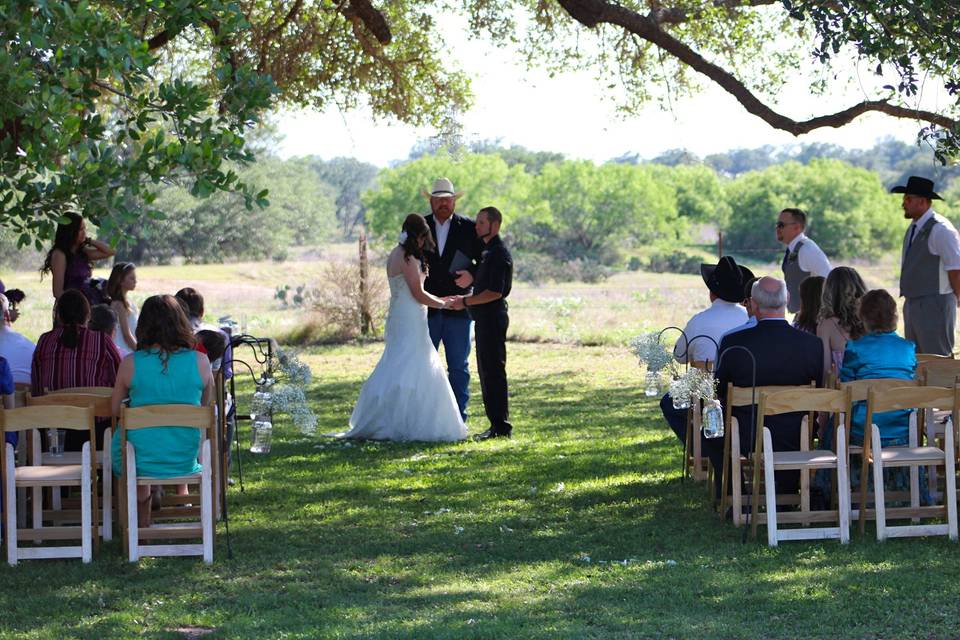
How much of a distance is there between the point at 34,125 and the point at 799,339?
4186 mm

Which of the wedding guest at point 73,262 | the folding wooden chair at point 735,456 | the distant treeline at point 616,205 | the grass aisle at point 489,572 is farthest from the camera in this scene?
the distant treeline at point 616,205

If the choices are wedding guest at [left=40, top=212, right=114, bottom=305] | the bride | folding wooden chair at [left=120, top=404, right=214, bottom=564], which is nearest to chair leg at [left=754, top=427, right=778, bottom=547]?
folding wooden chair at [left=120, top=404, right=214, bottom=564]

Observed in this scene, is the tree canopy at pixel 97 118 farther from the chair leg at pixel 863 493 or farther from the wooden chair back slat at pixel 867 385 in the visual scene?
the chair leg at pixel 863 493

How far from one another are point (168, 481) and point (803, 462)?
10.8 feet

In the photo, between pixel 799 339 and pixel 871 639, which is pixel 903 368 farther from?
pixel 871 639

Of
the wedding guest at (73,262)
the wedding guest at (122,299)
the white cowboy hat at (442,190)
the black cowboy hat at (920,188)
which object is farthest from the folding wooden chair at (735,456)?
the wedding guest at (73,262)

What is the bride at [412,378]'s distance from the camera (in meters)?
10.5

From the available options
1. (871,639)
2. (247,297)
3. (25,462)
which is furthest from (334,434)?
(247,297)

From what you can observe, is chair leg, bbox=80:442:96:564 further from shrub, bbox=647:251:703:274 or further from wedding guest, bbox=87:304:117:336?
shrub, bbox=647:251:703:274

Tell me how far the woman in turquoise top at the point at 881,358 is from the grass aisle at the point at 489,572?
0.80 m

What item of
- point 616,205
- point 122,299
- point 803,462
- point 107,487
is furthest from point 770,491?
point 616,205

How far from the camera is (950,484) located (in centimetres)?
654

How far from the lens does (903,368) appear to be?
7207mm

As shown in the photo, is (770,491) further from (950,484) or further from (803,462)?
(950,484)
